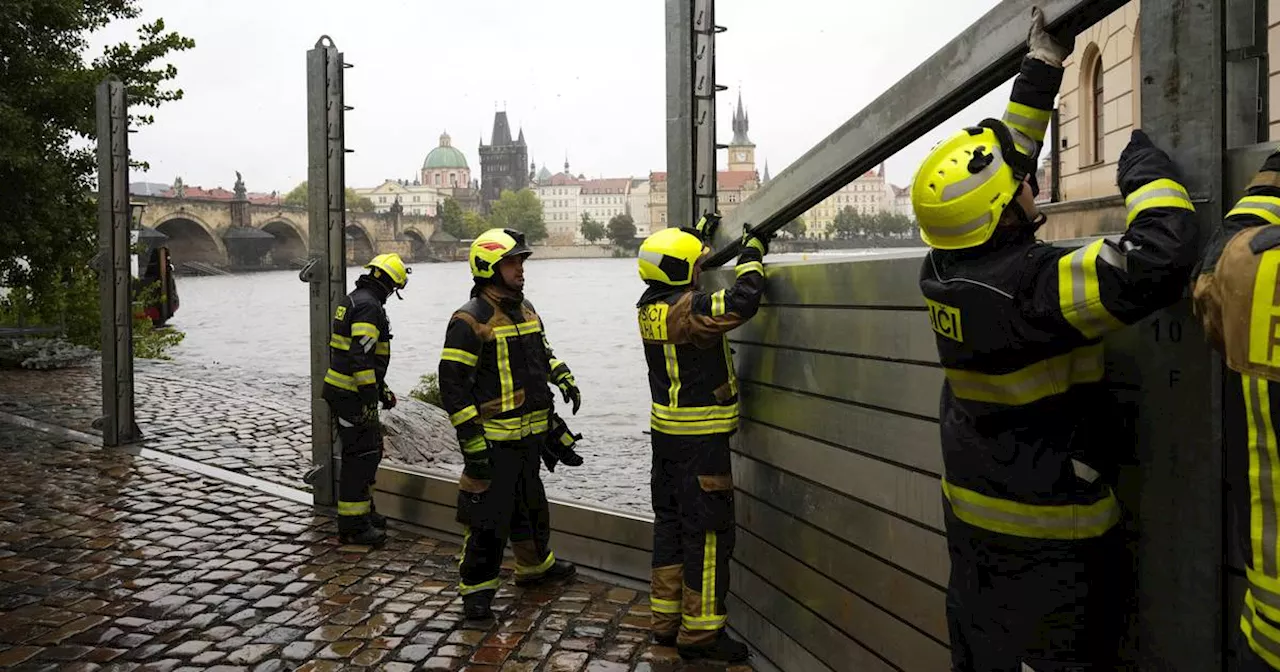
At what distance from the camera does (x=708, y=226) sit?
5324 millimetres

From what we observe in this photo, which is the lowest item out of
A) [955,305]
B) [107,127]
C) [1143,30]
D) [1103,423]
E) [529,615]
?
[529,615]

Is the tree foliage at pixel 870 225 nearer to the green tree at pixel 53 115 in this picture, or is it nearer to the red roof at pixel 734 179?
the red roof at pixel 734 179

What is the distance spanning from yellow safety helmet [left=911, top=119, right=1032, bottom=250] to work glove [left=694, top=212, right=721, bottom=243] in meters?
2.67

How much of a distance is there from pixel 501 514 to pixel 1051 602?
11.8 feet

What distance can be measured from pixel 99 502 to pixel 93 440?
3139 mm

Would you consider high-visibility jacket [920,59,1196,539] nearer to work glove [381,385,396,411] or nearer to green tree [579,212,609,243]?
work glove [381,385,396,411]

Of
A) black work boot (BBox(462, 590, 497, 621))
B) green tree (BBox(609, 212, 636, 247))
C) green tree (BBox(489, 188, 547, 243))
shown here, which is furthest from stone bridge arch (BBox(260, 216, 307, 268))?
black work boot (BBox(462, 590, 497, 621))

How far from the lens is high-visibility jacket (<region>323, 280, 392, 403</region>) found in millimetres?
6930

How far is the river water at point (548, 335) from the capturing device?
1772 cm

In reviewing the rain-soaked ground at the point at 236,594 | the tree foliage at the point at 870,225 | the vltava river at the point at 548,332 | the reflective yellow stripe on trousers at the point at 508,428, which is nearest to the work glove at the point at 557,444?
the reflective yellow stripe on trousers at the point at 508,428

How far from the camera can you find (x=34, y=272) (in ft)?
50.8

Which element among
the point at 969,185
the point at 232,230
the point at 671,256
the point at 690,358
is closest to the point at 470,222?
the point at 671,256

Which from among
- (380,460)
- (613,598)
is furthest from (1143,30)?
(380,460)

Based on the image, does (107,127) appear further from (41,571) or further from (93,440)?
(41,571)
